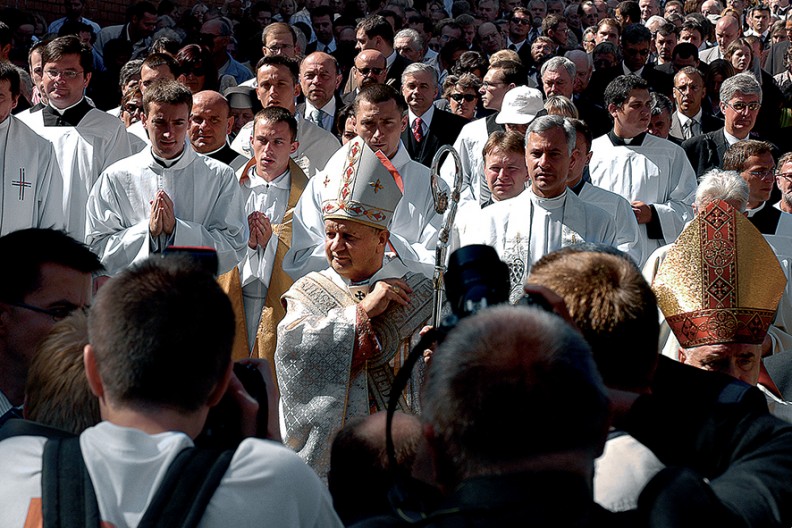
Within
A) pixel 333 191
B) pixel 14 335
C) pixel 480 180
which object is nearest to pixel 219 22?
pixel 480 180

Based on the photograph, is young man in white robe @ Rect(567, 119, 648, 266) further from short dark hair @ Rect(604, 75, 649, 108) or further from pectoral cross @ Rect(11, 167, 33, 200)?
pectoral cross @ Rect(11, 167, 33, 200)

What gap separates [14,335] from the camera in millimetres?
3102

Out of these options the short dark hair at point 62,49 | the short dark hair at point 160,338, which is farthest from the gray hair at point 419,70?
the short dark hair at point 160,338

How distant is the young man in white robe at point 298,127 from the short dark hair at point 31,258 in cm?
405

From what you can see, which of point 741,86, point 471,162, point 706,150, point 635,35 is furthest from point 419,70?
point 635,35

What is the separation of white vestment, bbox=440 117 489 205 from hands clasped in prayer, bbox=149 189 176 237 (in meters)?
1.85

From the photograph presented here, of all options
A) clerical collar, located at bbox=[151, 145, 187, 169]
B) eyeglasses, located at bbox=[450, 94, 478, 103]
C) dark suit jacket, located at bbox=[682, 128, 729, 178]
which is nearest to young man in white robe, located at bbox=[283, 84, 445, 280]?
clerical collar, located at bbox=[151, 145, 187, 169]

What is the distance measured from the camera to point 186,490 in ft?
6.26

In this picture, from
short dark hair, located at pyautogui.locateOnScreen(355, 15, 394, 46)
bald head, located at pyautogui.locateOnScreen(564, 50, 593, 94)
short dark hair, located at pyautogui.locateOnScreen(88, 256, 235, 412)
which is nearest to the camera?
short dark hair, located at pyautogui.locateOnScreen(88, 256, 235, 412)

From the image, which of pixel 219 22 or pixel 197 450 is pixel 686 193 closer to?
pixel 219 22

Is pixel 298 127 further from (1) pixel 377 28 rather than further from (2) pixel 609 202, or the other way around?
(1) pixel 377 28

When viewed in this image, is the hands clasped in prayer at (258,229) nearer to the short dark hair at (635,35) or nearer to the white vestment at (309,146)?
the white vestment at (309,146)

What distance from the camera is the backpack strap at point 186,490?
6.18 feet

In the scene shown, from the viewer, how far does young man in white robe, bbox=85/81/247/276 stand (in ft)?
19.3
